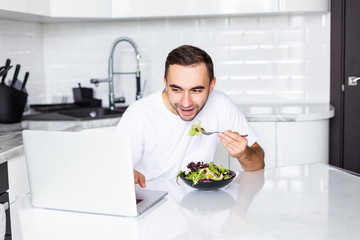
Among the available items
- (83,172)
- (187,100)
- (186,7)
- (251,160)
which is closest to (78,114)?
(186,7)

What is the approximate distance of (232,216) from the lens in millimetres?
1490

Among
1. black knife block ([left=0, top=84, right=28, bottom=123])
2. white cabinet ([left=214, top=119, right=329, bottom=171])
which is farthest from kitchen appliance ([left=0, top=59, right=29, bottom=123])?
white cabinet ([left=214, top=119, right=329, bottom=171])

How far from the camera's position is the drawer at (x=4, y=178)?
2.27 metres

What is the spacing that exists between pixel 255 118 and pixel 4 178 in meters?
1.64

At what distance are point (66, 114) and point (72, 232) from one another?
84.8 inches

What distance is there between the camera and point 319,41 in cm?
383

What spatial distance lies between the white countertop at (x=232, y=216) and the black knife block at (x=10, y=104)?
4.38 ft

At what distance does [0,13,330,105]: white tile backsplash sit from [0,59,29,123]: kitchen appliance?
0.79m

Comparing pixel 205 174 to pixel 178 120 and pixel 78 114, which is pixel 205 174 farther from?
pixel 78 114

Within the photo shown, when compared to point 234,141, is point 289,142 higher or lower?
lower

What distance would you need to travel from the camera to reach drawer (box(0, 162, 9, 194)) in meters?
2.27

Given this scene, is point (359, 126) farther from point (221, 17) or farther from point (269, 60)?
point (221, 17)

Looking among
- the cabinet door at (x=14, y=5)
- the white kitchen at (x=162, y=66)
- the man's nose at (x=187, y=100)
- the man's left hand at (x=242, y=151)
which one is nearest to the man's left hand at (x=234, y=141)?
the man's left hand at (x=242, y=151)

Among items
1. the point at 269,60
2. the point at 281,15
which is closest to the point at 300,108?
the point at 269,60
